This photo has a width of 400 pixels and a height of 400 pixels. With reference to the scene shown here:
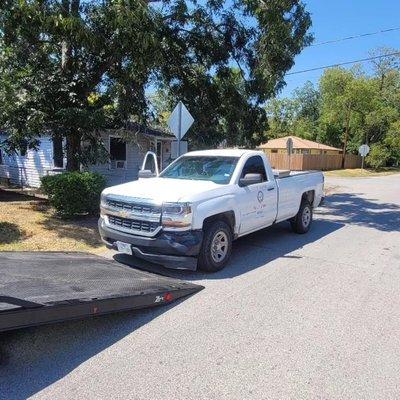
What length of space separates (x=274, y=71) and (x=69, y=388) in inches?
410

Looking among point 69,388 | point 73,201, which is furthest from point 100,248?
point 69,388

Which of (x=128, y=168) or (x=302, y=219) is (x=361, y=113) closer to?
(x=128, y=168)

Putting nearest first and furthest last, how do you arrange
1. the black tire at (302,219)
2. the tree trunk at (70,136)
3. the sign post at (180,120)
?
the black tire at (302,219) → the sign post at (180,120) → the tree trunk at (70,136)

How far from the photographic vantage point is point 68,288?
4.35m

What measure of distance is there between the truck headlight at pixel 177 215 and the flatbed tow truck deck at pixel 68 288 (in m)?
0.79

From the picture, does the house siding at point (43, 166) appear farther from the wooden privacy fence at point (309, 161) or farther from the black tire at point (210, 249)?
the wooden privacy fence at point (309, 161)

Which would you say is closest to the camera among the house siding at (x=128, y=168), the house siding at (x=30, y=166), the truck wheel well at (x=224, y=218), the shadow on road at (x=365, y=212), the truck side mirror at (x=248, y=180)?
the truck wheel well at (x=224, y=218)

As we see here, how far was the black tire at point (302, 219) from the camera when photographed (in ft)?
30.7

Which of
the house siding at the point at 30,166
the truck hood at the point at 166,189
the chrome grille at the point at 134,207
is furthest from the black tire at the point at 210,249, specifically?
the house siding at the point at 30,166

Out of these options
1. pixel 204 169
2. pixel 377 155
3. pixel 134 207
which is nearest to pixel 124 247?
pixel 134 207

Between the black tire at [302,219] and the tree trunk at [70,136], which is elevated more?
the tree trunk at [70,136]

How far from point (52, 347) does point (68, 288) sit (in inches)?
23.2

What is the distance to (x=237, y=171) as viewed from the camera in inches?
282

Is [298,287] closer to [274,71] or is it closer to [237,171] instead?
[237,171]
